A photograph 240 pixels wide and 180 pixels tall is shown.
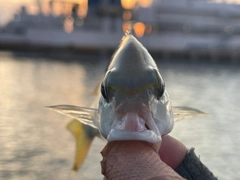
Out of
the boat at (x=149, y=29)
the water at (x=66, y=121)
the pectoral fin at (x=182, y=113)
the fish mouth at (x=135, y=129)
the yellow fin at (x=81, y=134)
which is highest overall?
the fish mouth at (x=135, y=129)

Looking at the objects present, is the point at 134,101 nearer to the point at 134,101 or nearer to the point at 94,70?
the point at 134,101

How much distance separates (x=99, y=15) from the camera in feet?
80.4

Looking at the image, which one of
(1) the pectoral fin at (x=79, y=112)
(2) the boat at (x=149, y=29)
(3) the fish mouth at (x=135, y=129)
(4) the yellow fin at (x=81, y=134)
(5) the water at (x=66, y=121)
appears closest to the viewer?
(3) the fish mouth at (x=135, y=129)

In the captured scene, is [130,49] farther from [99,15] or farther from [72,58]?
[99,15]

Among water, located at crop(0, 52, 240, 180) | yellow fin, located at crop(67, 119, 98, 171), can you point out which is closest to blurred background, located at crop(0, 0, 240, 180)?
water, located at crop(0, 52, 240, 180)

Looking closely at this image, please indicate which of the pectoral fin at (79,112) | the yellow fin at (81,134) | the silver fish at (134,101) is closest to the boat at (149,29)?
the yellow fin at (81,134)

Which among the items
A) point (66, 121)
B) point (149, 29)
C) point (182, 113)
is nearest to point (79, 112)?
point (182, 113)

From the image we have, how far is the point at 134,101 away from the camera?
3.46 feet

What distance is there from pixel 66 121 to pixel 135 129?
18.0 feet

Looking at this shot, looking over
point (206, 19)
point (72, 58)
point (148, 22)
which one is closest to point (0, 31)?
point (72, 58)

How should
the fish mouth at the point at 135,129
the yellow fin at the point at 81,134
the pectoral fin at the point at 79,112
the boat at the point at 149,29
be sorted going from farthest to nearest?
the boat at the point at 149,29 < the yellow fin at the point at 81,134 < the pectoral fin at the point at 79,112 < the fish mouth at the point at 135,129

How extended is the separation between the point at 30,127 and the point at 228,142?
2.22 m

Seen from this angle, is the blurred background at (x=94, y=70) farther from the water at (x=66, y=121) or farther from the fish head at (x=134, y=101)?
the fish head at (x=134, y=101)

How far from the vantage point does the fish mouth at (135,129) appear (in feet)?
3.31
